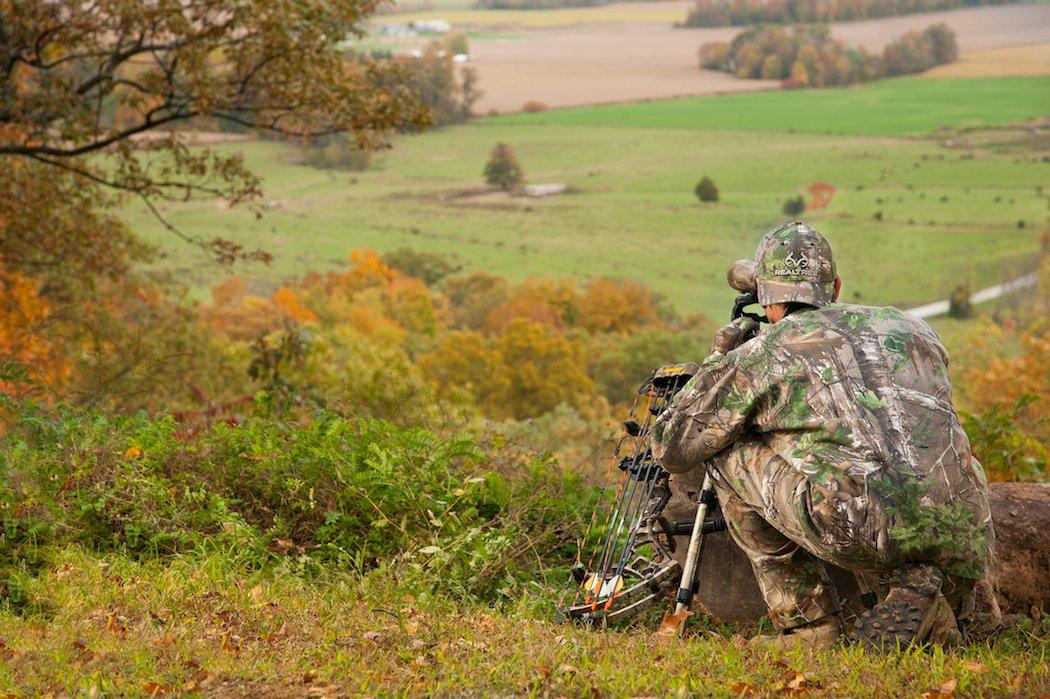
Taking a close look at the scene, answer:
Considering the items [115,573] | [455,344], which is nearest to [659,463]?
[115,573]

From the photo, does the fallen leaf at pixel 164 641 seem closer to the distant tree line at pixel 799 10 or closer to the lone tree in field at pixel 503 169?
the distant tree line at pixel 799 10

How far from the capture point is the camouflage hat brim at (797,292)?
579 centimetres

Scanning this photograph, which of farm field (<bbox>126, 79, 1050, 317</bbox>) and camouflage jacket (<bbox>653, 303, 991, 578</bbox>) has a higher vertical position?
camouflage jacket (<bbox>653, 303, 991, 578</bbox>)

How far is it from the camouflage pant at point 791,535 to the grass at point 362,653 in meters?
0.35

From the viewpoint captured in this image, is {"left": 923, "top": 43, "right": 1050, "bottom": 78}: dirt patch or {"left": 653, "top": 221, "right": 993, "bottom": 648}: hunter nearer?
{"left": 653, "top": 221, "right": 993, "bottom": 648}: hunter

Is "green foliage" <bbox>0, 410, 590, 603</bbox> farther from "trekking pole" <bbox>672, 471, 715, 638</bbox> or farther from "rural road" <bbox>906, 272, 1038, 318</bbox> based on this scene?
"rural road" <bbox>906, 272, 1038, 318</bbox>

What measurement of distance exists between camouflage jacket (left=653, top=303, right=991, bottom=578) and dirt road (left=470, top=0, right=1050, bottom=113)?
322ft

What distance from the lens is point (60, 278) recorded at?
2391 centimetres

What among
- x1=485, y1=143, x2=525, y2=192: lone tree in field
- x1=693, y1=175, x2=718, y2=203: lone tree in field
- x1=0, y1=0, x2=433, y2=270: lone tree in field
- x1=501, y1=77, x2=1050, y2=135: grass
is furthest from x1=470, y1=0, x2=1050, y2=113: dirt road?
x1=0, y1=0, x2=433, y2=270: lone tree in field

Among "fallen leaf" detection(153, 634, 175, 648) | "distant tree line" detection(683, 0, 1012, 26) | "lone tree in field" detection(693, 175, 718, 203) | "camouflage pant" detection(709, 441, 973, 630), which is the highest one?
"distant tree line" detection(683, 0, 1012, 26)

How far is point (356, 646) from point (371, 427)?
91.0 inches

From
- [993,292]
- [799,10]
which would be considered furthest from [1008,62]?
[993,292]

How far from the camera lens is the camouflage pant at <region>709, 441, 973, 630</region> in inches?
210

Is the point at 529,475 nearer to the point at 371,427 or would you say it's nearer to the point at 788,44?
the point at 371,427
